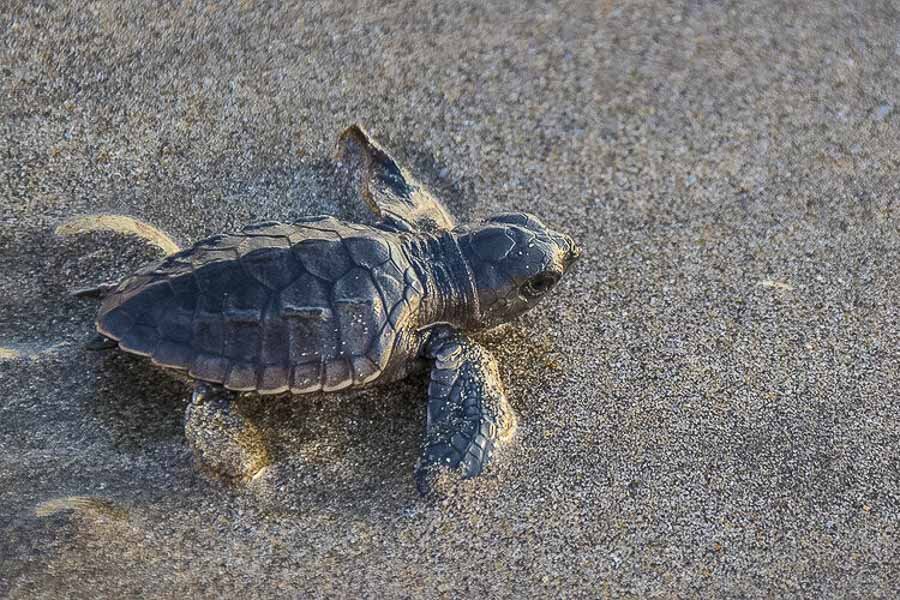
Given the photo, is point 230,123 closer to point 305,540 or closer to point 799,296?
point 305,540

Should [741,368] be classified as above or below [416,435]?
below

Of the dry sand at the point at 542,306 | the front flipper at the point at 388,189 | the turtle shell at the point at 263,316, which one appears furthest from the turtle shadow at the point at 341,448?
the front flipper at the point at 388,189

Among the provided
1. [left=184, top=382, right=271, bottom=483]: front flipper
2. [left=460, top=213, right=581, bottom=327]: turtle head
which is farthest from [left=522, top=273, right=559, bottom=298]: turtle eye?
[left=184, top=382, right=271, bottom=483]: front flipper

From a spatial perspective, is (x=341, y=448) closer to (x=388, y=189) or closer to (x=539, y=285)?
(x=539, y=285)

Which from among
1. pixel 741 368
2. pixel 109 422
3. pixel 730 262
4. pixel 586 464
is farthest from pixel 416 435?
pixel 730 262

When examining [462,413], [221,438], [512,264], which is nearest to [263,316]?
[221,438]

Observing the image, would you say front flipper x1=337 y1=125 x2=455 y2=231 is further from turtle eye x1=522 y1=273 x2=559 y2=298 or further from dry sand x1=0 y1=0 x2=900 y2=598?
turtle eye x1=522 y1=273 x2=559 y2=298
